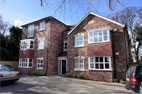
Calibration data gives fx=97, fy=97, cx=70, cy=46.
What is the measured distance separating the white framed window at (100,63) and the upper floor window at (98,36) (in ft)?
6.69

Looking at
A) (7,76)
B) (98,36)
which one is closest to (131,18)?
(98,36)

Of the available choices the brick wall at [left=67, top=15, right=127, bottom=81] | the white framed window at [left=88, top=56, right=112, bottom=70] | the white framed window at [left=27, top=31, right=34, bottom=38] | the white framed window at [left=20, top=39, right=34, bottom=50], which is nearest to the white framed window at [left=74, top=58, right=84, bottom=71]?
the brick wall at [left=67, top=15, right=127, bottom=81]

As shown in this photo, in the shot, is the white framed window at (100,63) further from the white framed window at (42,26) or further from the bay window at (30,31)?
the bay window at (30,31)

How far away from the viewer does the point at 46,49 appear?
1527cm

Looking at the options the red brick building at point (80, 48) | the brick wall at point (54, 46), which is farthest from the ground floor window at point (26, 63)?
the brick wall at point (54, 46)

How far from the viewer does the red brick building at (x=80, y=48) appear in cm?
1051

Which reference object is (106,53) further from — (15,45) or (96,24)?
(15,45)

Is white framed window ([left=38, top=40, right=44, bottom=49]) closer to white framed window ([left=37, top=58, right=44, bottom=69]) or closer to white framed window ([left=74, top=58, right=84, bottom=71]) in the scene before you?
white framed window ([left=37, top=58, right=44, bottom=69])

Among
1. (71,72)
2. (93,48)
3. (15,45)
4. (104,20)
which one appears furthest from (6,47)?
(104,20)

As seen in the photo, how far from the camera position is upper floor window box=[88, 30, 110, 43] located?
35.9 ft

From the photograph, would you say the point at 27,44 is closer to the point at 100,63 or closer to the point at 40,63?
the point at 40,63

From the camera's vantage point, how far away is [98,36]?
11367mm

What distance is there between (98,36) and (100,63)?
314 cm

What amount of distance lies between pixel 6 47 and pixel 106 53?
20056mm
